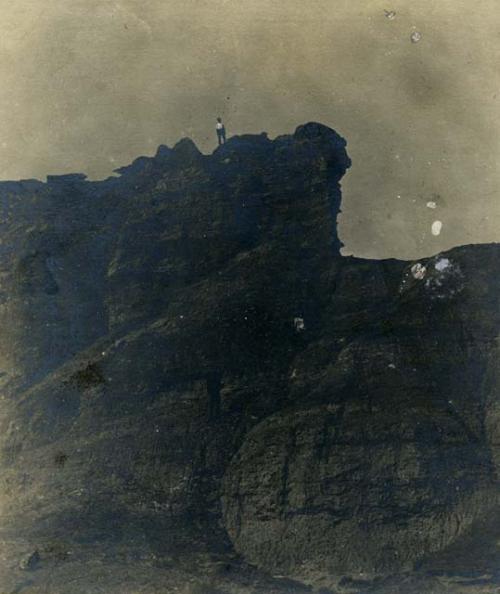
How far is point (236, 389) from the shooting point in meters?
3.00

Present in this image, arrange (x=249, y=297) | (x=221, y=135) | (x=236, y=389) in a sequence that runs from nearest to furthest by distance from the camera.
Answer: (x=236, y=389), (x=249, y=297), (x=221, y=135)

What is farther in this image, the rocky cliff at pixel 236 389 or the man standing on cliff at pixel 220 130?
the man standing on cliff at pixel 220 130

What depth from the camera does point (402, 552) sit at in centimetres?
276

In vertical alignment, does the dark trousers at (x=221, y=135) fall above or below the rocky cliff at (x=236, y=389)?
above

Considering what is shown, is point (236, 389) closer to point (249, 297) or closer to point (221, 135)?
point (249, 297)

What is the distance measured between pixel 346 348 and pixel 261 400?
69 centimetres

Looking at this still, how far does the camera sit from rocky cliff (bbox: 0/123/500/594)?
2.79 metres

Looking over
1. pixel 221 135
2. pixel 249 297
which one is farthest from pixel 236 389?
pixel 221 135

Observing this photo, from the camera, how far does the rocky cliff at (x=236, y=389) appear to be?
279 centimetres

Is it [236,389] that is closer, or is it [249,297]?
[236,389]

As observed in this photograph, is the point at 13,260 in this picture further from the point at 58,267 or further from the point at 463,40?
the point at 463,40

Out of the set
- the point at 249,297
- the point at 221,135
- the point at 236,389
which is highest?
the point at 221,135

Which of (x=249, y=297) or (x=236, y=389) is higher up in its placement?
(x=249, y=297)

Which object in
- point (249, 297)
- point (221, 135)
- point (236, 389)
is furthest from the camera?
point (221, 135)
